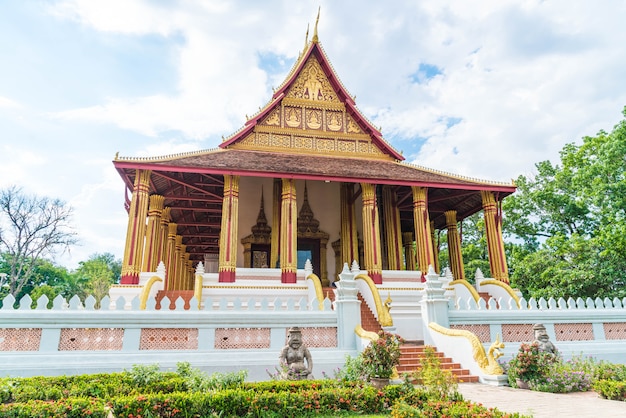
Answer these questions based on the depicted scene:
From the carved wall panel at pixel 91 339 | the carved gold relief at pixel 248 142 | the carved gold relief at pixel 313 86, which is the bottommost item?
the carved wall panel at pixel 91 339

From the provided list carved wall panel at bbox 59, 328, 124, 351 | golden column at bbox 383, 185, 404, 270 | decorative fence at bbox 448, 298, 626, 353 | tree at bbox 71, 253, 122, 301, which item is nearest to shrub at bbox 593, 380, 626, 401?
decorative fence at bbox 448, 298, 626, 353

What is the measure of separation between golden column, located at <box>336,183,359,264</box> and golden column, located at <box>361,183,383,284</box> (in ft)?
6.76

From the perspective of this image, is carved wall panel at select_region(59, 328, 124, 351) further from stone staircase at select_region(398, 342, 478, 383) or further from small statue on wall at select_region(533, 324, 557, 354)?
small statue on wall at select_region(533, 324, 557, 354)

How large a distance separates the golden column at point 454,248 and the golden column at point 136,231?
40.8 ft

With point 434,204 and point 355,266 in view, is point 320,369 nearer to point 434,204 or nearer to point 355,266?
point 355,266

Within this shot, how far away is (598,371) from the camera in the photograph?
7324 mm

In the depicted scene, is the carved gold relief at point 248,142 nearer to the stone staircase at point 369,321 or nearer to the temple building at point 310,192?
the temple building at point 310,192

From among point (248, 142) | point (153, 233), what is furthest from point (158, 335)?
point (248, 142)

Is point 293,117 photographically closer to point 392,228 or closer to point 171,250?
point 392,228

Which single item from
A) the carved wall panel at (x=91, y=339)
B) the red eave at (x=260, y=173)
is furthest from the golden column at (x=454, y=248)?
the carved wall panel at (x=91, y=339)

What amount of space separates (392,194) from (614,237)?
8422mm

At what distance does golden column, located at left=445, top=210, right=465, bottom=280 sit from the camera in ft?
60.2

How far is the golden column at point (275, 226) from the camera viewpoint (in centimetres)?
1562

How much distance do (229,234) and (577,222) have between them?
20242mm
